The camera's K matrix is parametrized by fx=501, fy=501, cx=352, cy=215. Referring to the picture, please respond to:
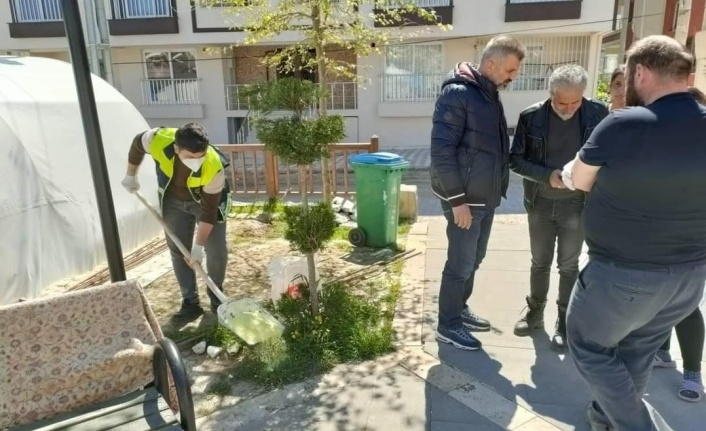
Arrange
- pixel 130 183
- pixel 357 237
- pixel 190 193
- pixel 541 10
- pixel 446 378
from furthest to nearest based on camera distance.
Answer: pixel 541 10, pixel 357 237, pixel 130 183, pixel 190 193, pixel 446 378

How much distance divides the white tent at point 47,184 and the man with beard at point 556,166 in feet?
13.6

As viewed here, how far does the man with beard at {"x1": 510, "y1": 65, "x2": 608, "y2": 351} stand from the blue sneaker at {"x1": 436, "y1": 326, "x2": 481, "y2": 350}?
0.51 m

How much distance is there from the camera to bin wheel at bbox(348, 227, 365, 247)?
221 inches

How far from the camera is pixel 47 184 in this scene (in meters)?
4.79

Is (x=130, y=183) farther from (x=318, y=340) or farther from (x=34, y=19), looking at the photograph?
(x=34, y=19)

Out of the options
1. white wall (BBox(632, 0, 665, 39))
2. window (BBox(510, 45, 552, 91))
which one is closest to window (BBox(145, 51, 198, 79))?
window (BBox(510, 45, 552, 91))

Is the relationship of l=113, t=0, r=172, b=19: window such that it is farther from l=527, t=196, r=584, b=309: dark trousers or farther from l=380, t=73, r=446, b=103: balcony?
l=527, t=196, r=584, b=309: dark trousers

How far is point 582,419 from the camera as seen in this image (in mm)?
2588

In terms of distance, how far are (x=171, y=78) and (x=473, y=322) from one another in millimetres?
14983

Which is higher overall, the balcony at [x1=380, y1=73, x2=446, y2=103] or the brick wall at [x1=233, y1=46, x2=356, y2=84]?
the brick wall at [x1=233, y1=46, x2=356, y2=84]

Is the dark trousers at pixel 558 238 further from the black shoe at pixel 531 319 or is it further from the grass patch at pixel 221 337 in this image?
the grass patch at pixel 221 337

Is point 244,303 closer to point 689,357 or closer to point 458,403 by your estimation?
point 458,403

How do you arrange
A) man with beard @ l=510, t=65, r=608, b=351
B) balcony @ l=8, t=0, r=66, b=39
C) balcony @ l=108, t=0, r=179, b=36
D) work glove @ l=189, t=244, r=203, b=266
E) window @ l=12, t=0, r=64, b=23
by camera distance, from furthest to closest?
window @ l=12, t=0, r=64, b=23
balcony @ l=8, t=0, r=66, b=39
balcony @ l=108, t=0, r=179, b=36
work glove @ l=189, t=244, r=203, b=266
man with beard @ l=510, t=65, r=608, b=351

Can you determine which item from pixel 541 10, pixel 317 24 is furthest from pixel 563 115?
pixel 541 10
